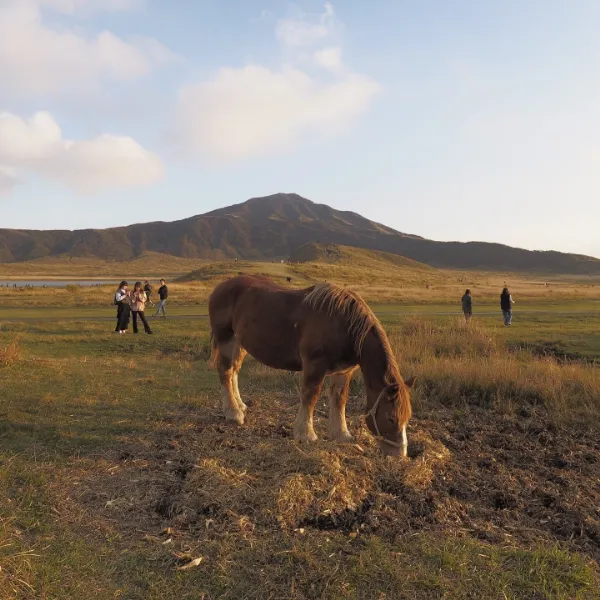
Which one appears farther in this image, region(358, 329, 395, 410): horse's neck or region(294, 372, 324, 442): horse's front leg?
region(294, 372, 324, 442): horse's front leg

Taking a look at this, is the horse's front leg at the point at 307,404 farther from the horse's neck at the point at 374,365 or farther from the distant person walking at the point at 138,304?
the distant person walking at the point at 138,304

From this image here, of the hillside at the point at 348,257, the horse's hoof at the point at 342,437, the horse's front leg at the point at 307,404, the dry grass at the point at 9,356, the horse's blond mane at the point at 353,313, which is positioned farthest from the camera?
the hillside at the point at 348,257

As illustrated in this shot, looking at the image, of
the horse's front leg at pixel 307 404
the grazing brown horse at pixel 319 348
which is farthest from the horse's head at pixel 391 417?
the horse's front leg at pixel 307 404

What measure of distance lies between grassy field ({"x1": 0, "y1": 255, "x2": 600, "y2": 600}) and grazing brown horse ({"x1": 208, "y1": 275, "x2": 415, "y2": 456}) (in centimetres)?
52

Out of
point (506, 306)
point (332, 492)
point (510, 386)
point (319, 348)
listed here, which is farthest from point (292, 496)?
point (506, 306)

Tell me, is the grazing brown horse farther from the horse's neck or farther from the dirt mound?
the dirt mound

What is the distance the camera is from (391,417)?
5402mm

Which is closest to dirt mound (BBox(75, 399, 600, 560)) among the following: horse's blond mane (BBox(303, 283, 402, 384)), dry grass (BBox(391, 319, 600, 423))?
horse's blond mane (BBox(303, 283, 402, 384))

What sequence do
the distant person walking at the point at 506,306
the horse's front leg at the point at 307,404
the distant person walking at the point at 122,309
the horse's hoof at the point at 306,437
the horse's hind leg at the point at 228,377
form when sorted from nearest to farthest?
1. the horse's front leg at the point at 307,404
2. the horse's hoof at the point at 306,437
3. the horse's hind leg at the point at 228,377
4. the distant person walking at the point at 122,309
5. the distant person walking at the point at 506,306

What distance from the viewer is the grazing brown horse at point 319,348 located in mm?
5512

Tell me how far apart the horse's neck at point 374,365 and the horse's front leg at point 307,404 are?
0.71 metres

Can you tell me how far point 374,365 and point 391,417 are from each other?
0.72m

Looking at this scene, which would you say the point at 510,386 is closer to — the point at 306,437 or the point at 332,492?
the point at 306,437

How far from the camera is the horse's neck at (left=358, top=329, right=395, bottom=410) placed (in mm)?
5684
